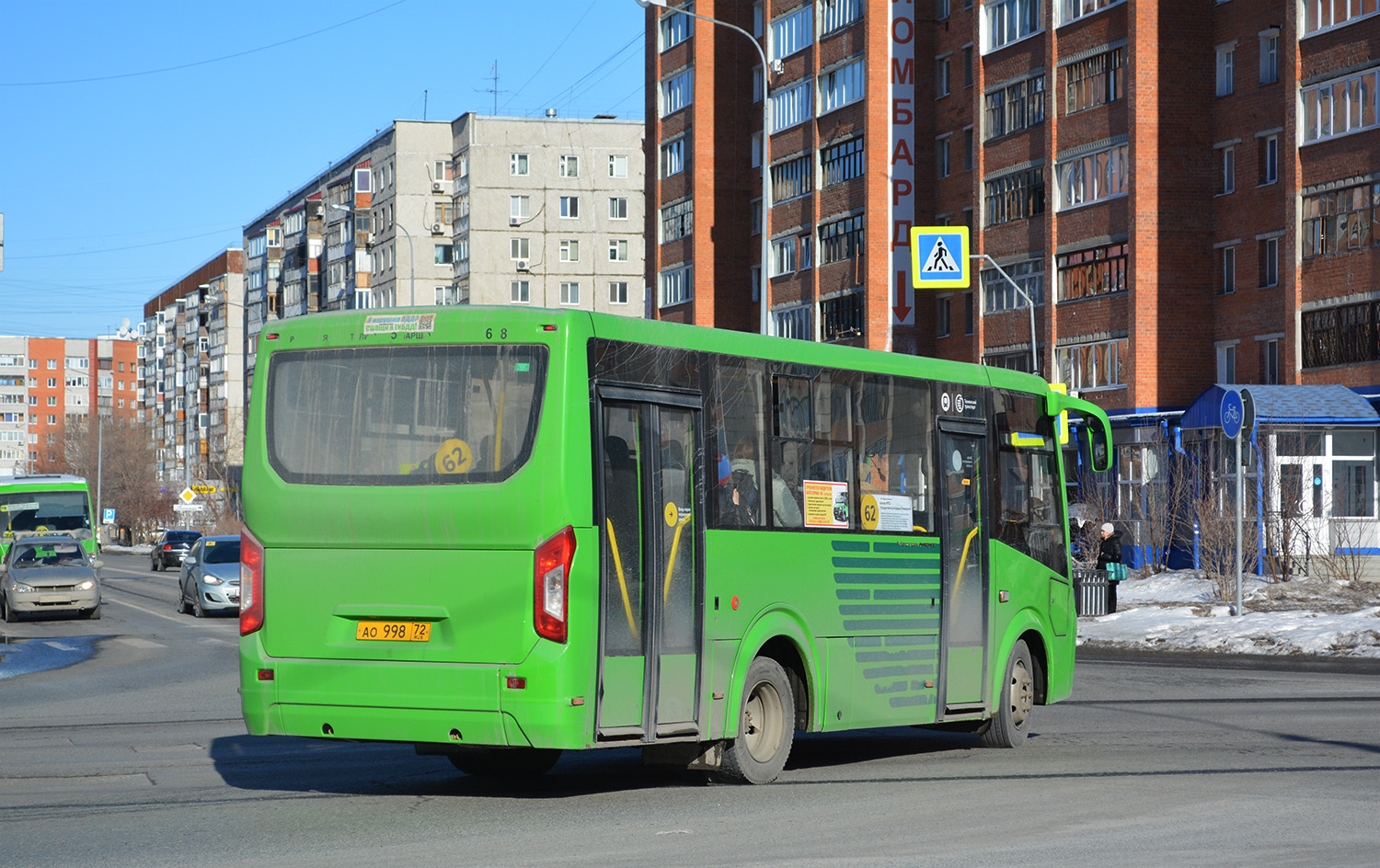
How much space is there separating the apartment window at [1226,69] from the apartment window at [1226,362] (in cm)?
699

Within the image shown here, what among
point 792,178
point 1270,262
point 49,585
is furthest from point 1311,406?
point 49,585

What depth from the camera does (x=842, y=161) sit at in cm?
6041

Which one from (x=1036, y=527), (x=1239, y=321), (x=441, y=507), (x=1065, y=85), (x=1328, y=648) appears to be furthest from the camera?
(x=1065, y=85)

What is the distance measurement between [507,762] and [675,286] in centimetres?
6100

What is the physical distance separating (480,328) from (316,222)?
112290mm

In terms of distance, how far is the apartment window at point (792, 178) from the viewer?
6256 centimetres

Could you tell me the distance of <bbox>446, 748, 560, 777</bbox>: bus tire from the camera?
11.2 metres

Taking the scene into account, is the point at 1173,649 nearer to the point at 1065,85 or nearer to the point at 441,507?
the point at 441,507

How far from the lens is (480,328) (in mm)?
9805

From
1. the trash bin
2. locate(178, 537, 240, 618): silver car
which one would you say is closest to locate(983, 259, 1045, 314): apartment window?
the trash bin

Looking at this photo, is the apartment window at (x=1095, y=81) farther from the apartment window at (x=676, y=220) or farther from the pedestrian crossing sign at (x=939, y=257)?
the apartment window at (x=676, y=220)

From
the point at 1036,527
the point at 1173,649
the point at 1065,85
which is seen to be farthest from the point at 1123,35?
the point at 1036,527

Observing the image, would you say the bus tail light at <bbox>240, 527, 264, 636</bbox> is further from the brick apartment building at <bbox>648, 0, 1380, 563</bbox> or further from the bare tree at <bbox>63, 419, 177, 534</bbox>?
the bare tree at <bbox>63, 419, 177, 534</bbox>

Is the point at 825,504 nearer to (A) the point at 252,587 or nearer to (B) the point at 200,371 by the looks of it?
(A) the point at 252,587
